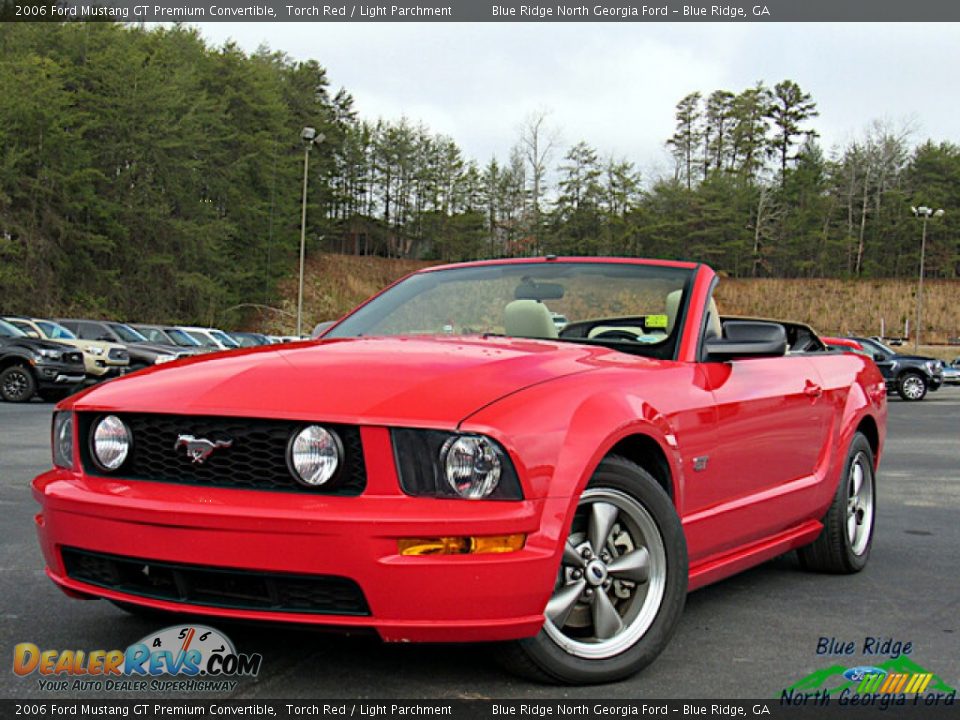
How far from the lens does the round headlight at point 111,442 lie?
3.22 metres

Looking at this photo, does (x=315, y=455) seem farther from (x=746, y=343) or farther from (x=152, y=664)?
(x=746, y=343)

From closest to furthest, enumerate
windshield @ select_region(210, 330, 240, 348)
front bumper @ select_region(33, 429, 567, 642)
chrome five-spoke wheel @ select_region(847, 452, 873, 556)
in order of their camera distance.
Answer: front bumper @ select_region(33, 429, 567, 642) < chrome five-spoke wheel @ select_region(847, 452, 873, 556) < windshield @ select_region(210, 330, 240, 348)

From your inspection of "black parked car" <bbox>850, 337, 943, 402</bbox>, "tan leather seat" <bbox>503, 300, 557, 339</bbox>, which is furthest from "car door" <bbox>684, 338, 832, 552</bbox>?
"black parked car" <bbox>850, 337, 943, 402</bbox>

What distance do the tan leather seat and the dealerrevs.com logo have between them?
5.57 ft

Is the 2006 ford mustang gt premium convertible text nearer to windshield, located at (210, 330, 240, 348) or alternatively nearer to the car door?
the car door

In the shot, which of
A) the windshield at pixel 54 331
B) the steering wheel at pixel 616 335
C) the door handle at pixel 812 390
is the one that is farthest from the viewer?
the windshield at pixel 54 331

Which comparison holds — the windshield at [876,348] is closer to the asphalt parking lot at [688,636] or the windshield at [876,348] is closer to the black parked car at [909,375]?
the black parked car at [909,375]

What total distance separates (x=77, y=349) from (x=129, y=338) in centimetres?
733

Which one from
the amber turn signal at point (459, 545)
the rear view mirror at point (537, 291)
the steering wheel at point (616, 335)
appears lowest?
the amber turn signal at point (459, 545)

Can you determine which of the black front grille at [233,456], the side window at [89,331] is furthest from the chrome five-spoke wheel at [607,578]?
the side window at [89,331]

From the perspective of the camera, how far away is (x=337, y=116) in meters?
88.1

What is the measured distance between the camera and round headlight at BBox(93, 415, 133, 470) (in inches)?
127

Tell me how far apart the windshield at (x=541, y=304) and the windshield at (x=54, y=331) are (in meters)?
21.9

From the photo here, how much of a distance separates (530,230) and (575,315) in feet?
231
